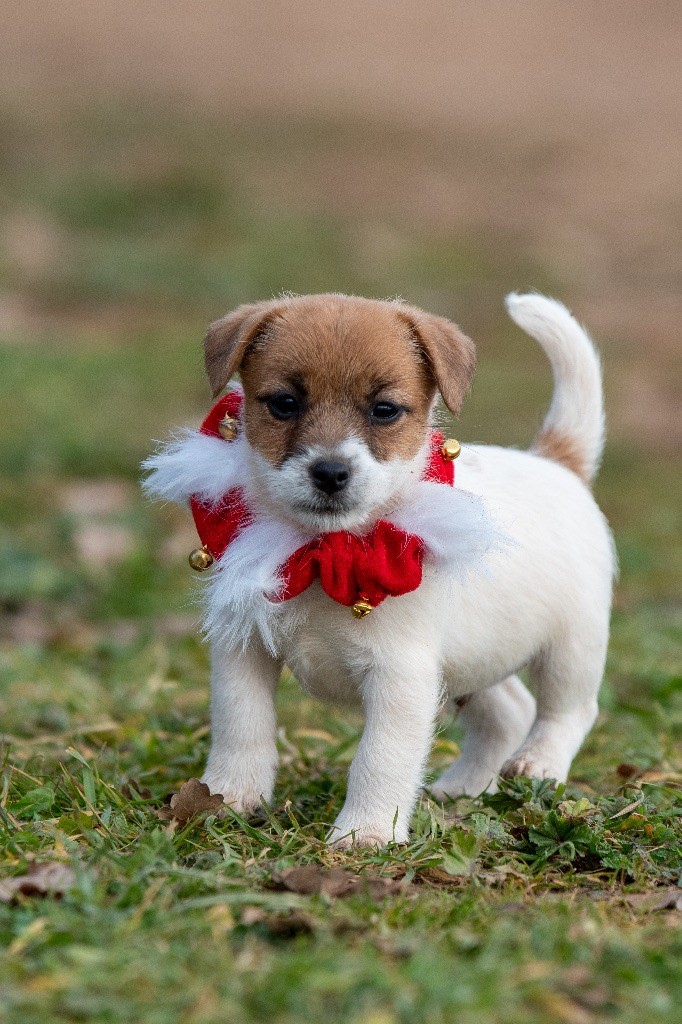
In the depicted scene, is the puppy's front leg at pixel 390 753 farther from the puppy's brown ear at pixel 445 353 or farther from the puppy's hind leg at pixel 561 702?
the puppy's brown ear at pixel 445 353

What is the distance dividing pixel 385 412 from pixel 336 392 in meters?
0.18

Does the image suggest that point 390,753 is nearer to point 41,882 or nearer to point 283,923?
point 283,923

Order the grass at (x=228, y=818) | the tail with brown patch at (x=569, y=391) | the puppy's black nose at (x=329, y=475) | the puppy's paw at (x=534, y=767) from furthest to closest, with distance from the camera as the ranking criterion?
the tail with brown patch at (x=569, y=391), the puppy's paw at (x=534, y=767), the puppy's black nose at (x=329, y=475), the grass at (x=228, y=818)

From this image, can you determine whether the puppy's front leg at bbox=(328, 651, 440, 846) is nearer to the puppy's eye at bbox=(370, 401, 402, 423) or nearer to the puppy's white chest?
the puppy's white chest

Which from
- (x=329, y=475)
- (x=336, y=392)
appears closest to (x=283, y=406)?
(x=336, y=392)

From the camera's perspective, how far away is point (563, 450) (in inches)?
203

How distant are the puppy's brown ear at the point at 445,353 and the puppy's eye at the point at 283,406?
455 millimetres

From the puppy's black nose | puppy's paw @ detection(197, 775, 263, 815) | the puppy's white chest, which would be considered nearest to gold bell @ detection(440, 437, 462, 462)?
Answer: the puppy's black nose

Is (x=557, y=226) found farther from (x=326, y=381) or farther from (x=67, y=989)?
(x=67, y=989)

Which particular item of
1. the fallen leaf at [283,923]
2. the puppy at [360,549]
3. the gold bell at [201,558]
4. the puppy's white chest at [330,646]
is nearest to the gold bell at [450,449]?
the puppy at [360,549]

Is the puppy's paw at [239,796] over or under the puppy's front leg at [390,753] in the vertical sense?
under

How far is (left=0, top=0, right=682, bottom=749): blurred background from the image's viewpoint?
27.3 feet

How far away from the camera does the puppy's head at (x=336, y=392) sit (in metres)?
3.86

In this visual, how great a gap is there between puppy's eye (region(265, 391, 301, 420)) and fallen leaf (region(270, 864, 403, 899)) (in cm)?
131
